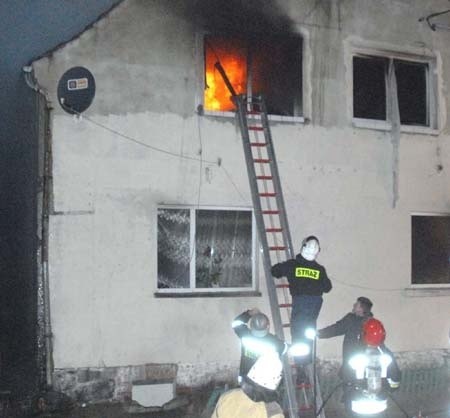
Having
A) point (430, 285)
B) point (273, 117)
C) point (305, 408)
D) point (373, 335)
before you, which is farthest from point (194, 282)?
point (430, 285)

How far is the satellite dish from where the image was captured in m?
7.84

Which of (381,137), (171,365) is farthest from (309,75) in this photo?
(171,365)

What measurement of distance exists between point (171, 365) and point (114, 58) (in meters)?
3.97

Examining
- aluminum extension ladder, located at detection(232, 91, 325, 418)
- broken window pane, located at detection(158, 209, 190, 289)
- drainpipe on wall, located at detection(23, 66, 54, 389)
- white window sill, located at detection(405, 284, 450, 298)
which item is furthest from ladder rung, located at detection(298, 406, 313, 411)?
white window sill, located at detection(405, 284, 450, 298)

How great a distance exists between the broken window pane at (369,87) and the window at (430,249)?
1700 millimetres

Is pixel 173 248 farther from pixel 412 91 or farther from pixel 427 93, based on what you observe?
pixel 427 93

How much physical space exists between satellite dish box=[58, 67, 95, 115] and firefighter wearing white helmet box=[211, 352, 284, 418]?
512cm

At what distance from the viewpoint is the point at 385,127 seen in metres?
9.33

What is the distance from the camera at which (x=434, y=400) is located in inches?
339

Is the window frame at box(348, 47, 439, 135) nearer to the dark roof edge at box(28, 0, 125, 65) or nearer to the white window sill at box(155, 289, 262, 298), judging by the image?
the white window sill at box(155, 289, 262, 298)

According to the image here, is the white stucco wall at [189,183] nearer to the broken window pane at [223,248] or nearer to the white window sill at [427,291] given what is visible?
the white window sill at [427,291]

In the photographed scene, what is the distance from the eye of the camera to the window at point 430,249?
9523mm

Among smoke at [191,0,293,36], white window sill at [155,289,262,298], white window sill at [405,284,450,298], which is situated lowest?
white window sill at [405,284,450,298]

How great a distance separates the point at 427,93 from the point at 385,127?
45.2 inches
